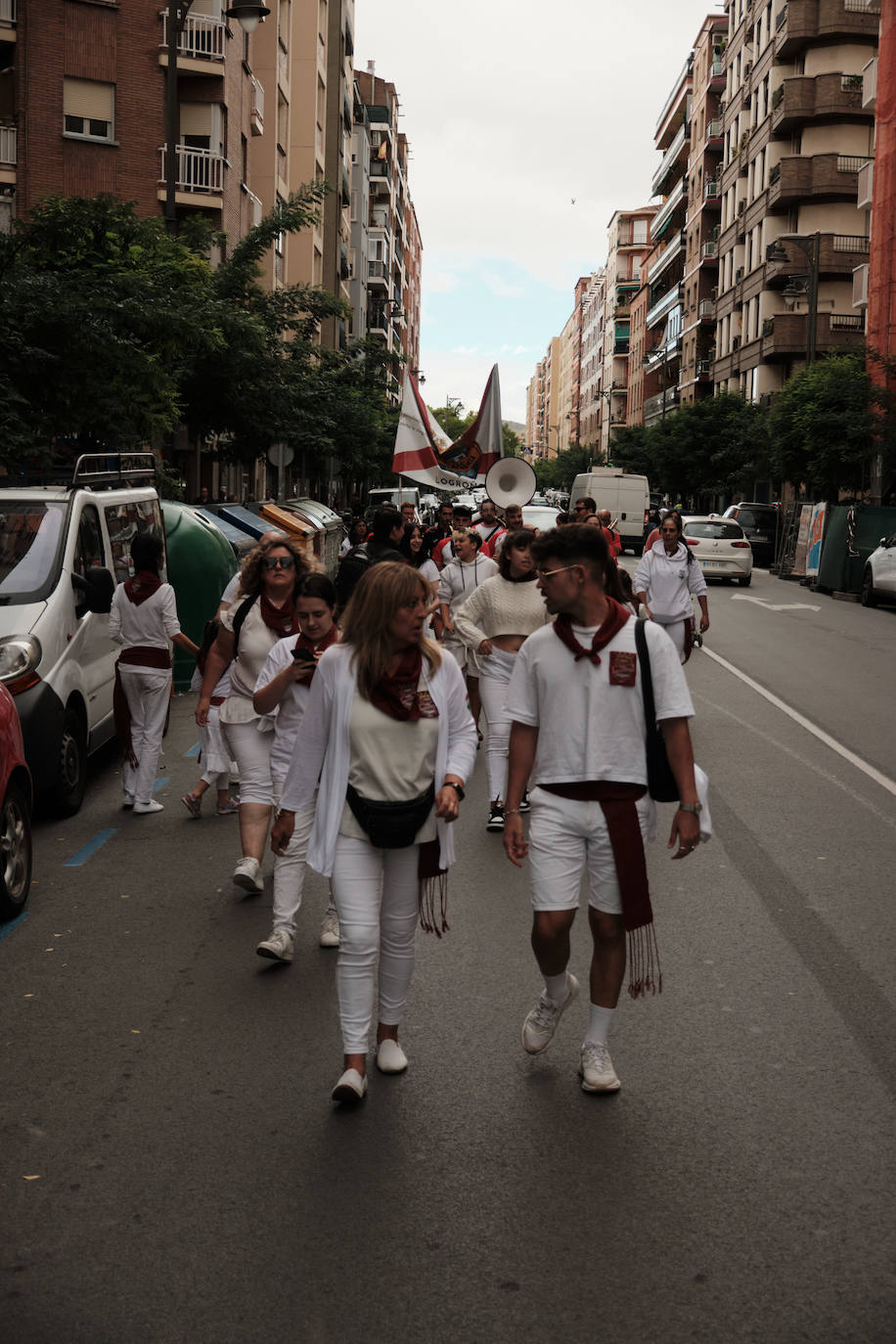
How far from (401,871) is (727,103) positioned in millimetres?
78033

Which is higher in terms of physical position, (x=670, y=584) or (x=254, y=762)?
(x=670, y=584)

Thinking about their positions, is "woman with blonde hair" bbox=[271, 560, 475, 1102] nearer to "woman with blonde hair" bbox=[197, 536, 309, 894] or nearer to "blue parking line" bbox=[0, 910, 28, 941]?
"woman with blonde hair" bbox=[197, 536, 309, 894]

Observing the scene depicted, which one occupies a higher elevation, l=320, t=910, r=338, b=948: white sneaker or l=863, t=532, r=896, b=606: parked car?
l=863, t=532, r=896, b=606: parked car

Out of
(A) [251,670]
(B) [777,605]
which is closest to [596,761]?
(A) [251,670]

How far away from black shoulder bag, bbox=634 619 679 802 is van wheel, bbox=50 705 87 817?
211 inches

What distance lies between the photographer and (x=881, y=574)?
2953 cm

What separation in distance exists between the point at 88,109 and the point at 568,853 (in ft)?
112

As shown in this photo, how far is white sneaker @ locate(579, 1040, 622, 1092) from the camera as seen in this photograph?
481 centimetres

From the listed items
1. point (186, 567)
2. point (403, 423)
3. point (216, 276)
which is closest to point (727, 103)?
point (216, 276)

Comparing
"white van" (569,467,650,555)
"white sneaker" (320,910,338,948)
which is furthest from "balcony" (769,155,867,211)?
"white sneaker" (320,910,338,948)

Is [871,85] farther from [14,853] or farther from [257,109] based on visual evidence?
[14,853]

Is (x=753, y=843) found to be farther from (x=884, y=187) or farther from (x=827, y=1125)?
(x=884, y=187)

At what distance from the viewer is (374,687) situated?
4770 millimetres

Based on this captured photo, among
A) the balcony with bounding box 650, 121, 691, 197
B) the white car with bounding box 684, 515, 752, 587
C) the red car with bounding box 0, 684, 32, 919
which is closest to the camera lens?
the red car with bounding box 0, 684, 32, 919
